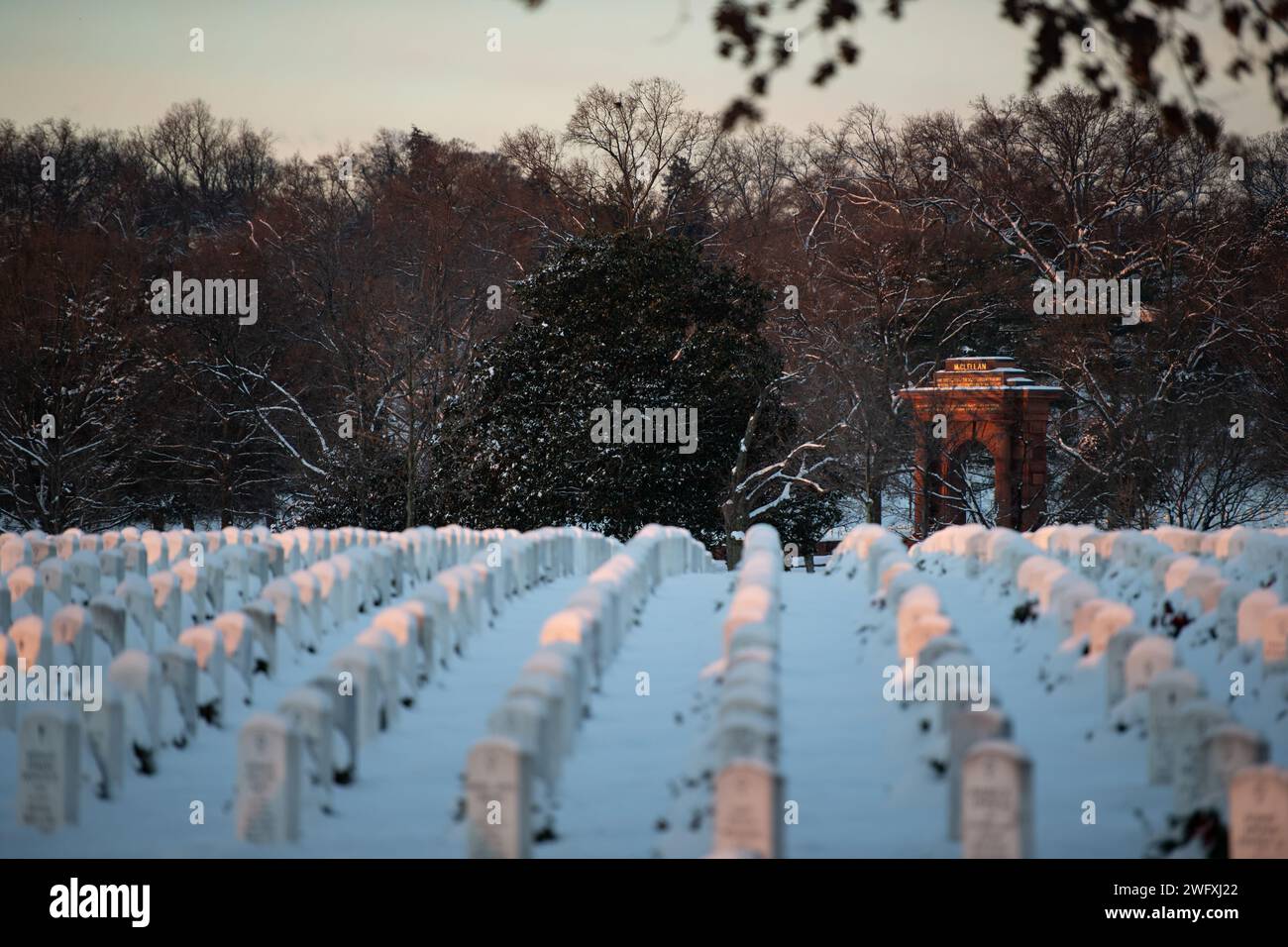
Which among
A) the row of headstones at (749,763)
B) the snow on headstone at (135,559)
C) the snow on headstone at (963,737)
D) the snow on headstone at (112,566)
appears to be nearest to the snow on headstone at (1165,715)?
the snow on headstone at (963,737)

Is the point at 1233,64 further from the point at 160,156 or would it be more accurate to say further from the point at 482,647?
the point at 160,156

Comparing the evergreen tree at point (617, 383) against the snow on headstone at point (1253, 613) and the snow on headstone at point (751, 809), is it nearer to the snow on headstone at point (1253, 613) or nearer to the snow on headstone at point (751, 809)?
the snow on headstone at point (1253, 613)

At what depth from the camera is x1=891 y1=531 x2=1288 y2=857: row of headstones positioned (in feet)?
16.7

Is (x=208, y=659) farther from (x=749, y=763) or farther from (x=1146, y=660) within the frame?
(x=1146, y=660)

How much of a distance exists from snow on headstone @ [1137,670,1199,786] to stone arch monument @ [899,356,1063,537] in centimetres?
2658

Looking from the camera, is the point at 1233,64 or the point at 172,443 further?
the point at 172,443

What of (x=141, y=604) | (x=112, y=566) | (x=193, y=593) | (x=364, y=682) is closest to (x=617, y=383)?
(x=112, y=566)

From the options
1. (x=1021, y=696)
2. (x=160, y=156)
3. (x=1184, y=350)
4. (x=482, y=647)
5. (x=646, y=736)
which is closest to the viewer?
(x=646, y=736)

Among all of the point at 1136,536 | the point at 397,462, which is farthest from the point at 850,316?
the point at 1136,536

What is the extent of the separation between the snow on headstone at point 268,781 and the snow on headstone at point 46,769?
0.81 m

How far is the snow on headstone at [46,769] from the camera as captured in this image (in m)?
6.14
